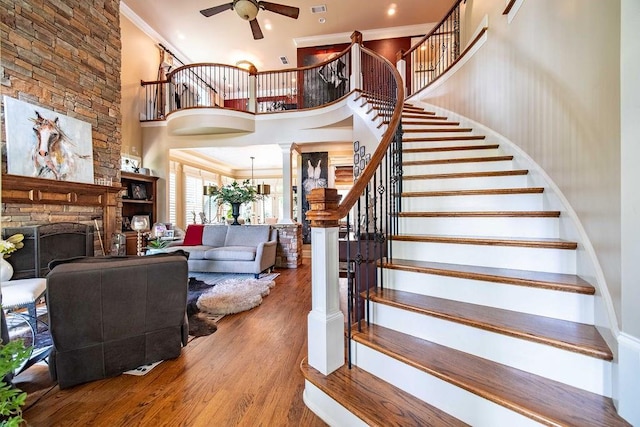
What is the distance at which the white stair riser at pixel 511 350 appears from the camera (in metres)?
1.11

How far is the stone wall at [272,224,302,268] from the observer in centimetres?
552

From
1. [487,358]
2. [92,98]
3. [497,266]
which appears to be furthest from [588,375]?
[92,98]

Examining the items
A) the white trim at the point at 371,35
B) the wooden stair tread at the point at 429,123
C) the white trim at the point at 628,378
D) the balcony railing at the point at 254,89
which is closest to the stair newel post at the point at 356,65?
the balcony railing at the point at 254,89

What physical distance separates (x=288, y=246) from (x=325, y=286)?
411cm

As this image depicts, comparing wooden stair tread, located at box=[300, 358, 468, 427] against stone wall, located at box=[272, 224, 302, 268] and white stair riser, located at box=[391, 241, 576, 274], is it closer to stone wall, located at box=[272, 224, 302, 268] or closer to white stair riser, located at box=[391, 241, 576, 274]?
white stair riser, located at box=[391, 241, 576, 274]

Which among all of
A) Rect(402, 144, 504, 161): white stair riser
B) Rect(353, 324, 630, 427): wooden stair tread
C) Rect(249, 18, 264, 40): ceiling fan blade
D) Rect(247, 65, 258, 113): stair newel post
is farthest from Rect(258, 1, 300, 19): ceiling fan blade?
Rect(353, 324, 630, 427): wooden stair tread

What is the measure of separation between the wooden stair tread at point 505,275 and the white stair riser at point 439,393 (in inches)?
23.7

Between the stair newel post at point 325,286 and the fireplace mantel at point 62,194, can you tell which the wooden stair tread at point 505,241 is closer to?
the stair newel post at point 325,286

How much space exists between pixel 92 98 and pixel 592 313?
645 centimetres

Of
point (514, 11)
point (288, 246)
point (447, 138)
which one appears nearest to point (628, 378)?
point (447, 138)

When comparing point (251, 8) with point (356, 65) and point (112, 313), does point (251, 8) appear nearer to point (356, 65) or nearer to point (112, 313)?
point (356, 65)

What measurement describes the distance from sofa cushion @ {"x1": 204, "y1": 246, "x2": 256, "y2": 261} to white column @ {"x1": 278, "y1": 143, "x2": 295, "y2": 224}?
1.15m

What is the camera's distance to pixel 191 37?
7.27m

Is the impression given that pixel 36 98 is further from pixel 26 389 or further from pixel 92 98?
pixel 26 389
